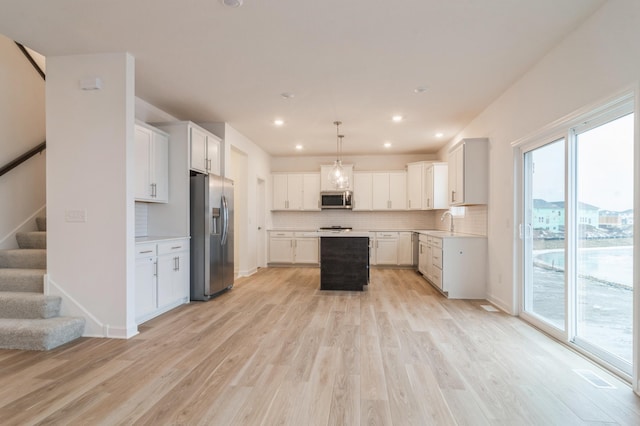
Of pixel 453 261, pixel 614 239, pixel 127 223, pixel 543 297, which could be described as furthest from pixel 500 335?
pixel 127 223

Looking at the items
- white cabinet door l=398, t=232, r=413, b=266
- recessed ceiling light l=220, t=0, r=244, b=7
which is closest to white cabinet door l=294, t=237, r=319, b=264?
white cabinet door l=398, t=232, r=413, b=266

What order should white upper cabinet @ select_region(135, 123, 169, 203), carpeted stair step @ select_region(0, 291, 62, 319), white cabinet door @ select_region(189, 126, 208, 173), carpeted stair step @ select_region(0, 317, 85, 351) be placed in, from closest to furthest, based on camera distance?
carpeted stair step @ select_region(0, 317, 85, 351) < carpeted stair step @ select_region(0, 291, 62, 319) < white upper cabinet @ select_region(135, 123, 169, 203) < white cabinet door @ select_region(189, 126, 208, 173)

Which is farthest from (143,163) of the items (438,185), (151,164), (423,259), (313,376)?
(438,185)

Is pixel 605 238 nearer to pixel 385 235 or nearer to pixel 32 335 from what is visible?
pixel 32 335

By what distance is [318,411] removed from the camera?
205 cm

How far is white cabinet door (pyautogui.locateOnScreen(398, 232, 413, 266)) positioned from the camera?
782 centimetres

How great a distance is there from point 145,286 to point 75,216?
40.0 inches

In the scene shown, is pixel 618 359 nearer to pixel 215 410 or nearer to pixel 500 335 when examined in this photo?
pixel 500 335

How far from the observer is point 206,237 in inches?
190

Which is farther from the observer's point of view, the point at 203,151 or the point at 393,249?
the point at 393,249

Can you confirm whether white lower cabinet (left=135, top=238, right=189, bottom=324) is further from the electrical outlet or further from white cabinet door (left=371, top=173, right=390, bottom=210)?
Answer: white cabinet door (left=371, top=173, right=390, bottom=210)

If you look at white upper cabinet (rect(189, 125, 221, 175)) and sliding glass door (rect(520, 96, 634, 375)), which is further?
white upper cabinet (rect(189, 125, 221, 175))

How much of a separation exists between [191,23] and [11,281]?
10.5ft

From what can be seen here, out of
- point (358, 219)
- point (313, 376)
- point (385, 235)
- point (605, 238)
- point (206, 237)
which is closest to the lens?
point (313, 376)
